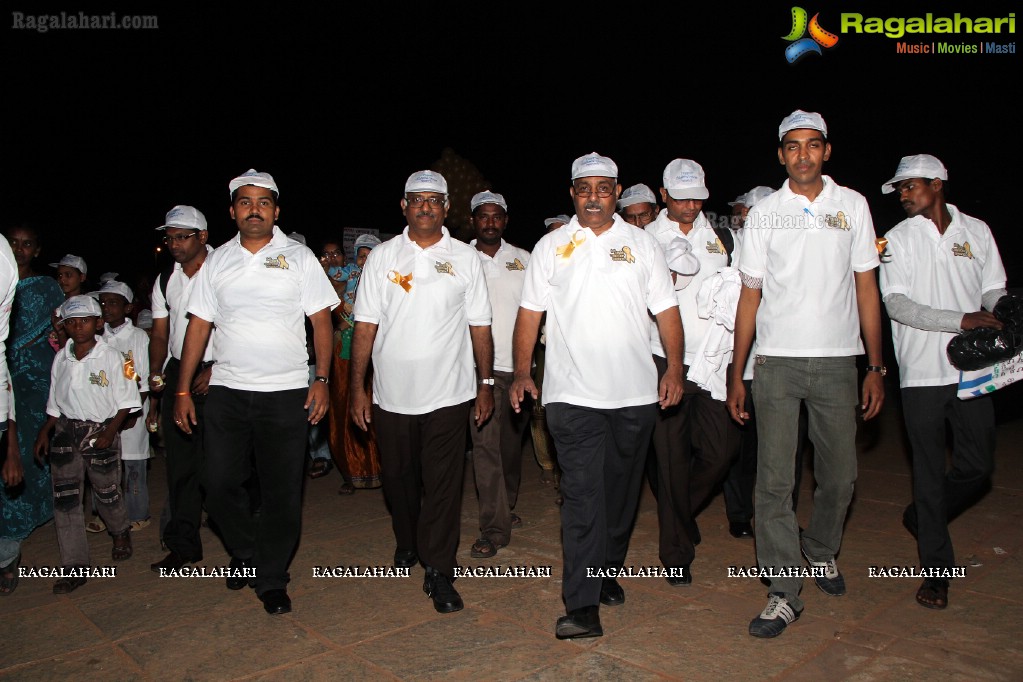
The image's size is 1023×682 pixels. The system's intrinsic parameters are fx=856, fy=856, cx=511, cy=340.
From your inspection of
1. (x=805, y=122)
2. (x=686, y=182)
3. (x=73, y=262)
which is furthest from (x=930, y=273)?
(x=73, y=262)

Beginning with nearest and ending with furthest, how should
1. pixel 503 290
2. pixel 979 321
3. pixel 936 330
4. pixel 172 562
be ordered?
pixel 979 321 < pixel 936 330 < pixel 172 562 < pixel 503 290

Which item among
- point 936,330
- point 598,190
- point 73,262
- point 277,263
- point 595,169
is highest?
point 595,169

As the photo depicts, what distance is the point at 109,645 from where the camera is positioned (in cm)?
416

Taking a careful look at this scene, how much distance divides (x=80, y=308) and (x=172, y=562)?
1.83 meters

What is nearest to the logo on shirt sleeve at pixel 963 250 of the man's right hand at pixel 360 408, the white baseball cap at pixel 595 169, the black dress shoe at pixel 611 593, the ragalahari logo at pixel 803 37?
the white baseball cap at pixel 595 169

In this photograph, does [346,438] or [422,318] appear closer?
[422,318]

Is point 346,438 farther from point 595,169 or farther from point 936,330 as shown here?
point 936,330

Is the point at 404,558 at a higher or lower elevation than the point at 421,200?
lower

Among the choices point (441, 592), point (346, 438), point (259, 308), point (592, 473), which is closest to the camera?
point (592, 473)

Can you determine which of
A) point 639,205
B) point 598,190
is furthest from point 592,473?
point 639,205

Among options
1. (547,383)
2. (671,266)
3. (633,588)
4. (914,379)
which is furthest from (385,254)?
(914,379)

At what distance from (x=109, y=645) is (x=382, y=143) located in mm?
16858

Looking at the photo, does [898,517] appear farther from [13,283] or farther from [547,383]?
[13,283]

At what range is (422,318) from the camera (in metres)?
4.85
